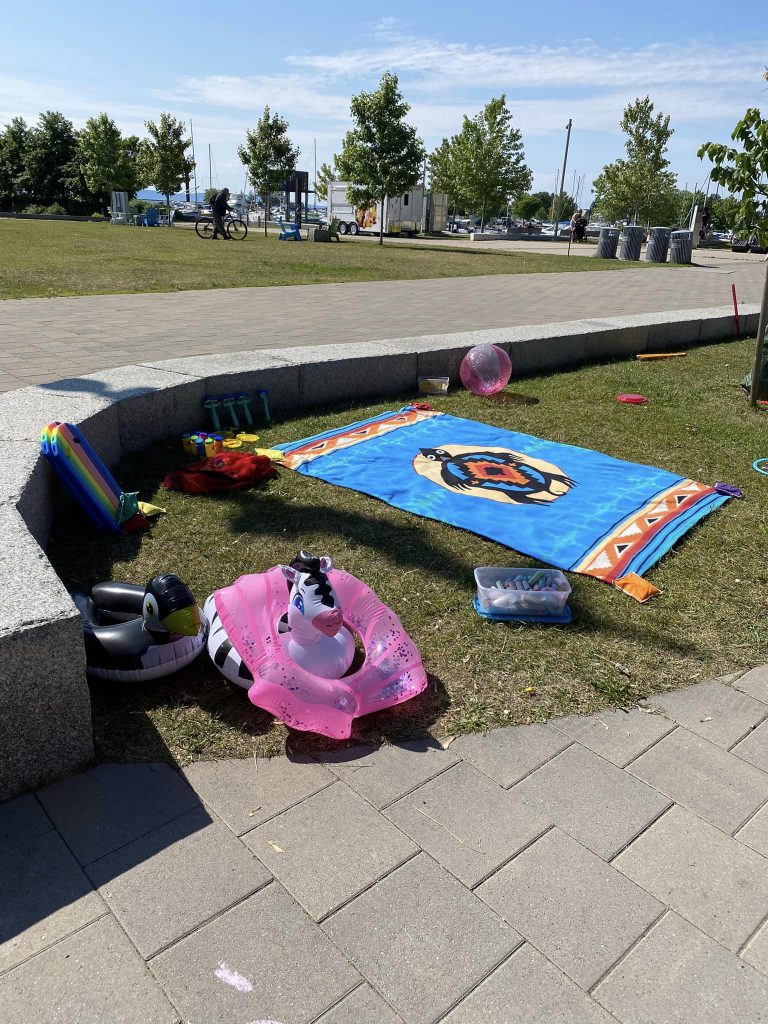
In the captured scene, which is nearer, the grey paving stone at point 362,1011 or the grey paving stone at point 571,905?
the grey paving stone at point 362,1011

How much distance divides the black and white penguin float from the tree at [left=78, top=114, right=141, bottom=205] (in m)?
55.7

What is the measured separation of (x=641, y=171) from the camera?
124 ft

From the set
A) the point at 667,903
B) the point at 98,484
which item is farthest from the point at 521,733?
the point at 98,484

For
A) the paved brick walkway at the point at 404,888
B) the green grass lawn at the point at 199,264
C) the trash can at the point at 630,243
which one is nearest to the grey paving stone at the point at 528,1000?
the paved brick walkway at the point at 404,888

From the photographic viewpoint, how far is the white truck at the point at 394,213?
41.5 metres

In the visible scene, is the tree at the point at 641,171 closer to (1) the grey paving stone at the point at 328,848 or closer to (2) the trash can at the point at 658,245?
(2) the trash can at the point at 658,245

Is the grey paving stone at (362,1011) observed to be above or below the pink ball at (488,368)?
below

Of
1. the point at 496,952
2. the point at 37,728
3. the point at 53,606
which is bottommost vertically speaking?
the point at 496,952

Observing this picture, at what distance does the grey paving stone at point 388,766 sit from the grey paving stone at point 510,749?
9 cm

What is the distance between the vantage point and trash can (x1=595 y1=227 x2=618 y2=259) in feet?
94.3

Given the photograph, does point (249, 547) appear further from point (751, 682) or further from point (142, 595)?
point (751, 682)

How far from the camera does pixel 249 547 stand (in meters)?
4.14

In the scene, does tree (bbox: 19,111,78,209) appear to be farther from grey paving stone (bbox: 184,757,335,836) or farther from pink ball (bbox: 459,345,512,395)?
grey paving stone (bbox: 184,757,335,836)

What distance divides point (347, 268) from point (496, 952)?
18.2 meters
